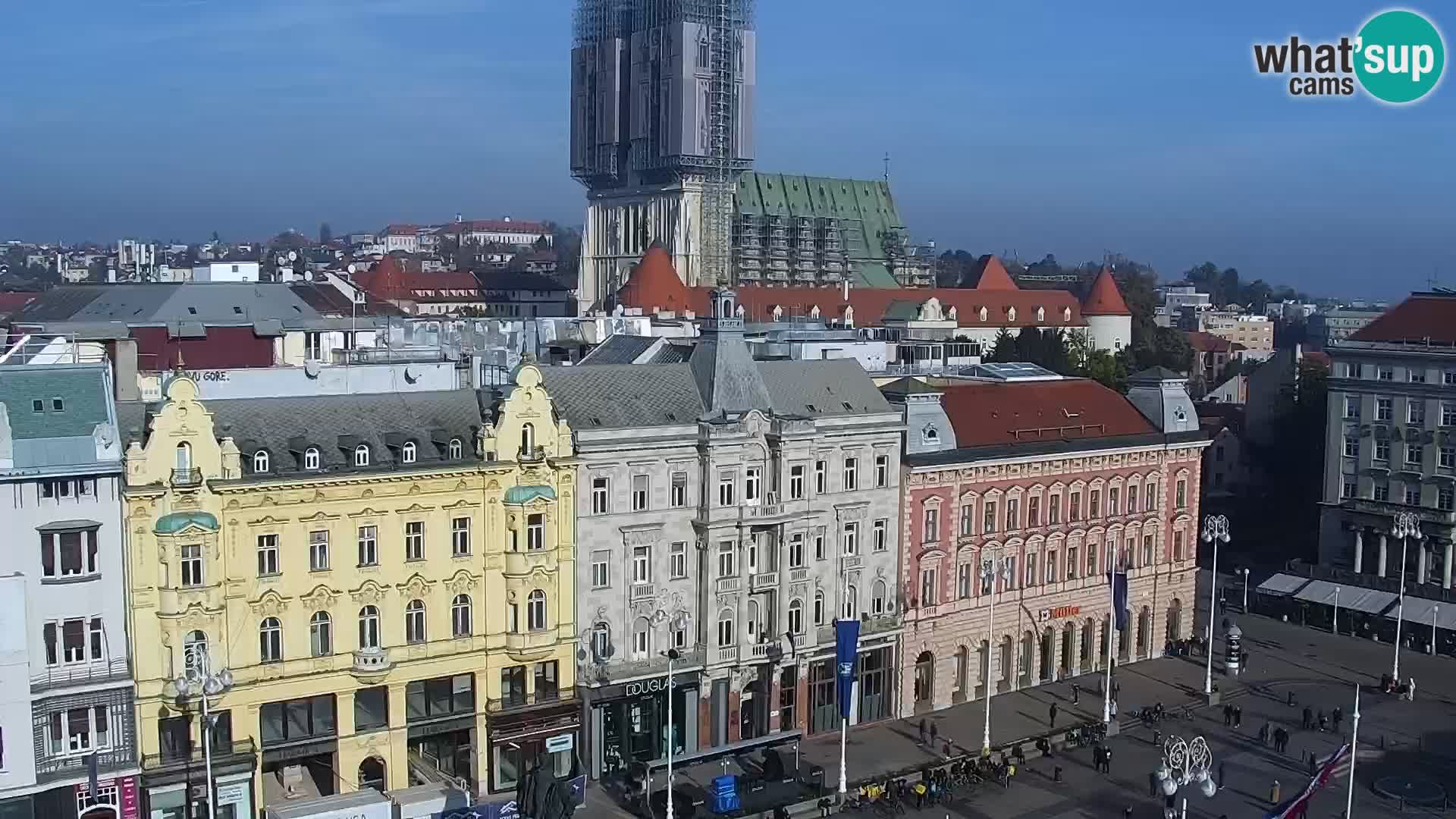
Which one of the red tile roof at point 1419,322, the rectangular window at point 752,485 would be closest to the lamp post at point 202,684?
the rectangular window at point 752,485

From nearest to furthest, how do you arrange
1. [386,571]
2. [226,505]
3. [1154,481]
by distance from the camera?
[226,505] < [386,571] < [1154,481]

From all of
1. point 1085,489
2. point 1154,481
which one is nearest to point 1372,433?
point 1154,481

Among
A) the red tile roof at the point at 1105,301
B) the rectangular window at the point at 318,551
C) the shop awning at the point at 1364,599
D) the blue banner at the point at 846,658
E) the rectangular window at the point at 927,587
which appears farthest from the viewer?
the red tile roof at the point at 1105,301

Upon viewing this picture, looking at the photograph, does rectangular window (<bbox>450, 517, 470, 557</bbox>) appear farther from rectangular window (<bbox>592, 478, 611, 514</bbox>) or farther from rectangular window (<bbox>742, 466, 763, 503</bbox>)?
rectangular window (<bbox>742, 466, 763, 503</bbox>)

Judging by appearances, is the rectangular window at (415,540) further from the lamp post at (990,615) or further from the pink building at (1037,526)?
the lamp post at (990,615)

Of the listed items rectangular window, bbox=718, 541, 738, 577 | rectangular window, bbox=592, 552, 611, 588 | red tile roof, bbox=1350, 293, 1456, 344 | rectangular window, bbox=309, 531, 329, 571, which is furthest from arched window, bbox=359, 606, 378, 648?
red tile roof, bbox=1350, 293, 1456, 344

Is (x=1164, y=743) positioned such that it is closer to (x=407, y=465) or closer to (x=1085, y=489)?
(x=1085, y=489)
